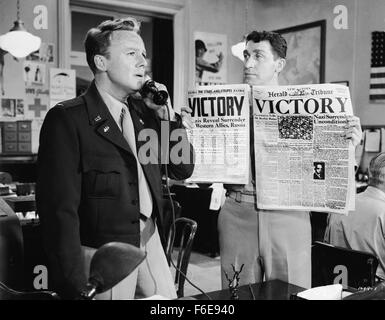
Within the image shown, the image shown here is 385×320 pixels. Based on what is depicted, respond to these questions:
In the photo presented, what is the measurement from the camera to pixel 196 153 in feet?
5.49

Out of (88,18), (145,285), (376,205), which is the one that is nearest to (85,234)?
(145,285)

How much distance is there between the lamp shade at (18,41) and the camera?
4.12 m

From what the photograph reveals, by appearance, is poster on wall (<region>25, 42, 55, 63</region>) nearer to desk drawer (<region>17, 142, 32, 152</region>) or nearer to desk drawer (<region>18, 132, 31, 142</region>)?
desk drawer (<region>18, 132, 31, 142</region>)

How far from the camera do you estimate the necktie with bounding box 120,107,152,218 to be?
1380mm

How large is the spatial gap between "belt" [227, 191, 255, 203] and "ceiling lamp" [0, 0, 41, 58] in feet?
10.3

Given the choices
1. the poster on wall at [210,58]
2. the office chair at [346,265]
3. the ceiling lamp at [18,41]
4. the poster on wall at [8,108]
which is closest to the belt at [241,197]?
the office chair at [346,265]

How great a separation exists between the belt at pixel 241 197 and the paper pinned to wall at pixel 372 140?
143 inches

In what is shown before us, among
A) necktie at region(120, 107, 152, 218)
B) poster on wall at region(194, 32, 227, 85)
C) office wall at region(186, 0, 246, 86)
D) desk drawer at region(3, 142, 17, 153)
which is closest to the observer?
necktie at region(120, 107, 152, 218)

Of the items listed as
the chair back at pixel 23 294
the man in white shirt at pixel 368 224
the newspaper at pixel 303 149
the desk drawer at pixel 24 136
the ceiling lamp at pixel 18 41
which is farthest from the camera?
the desk drawer at pixel 24 136

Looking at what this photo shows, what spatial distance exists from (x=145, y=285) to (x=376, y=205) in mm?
1227

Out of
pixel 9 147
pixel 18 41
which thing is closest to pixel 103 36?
pixel 18 41

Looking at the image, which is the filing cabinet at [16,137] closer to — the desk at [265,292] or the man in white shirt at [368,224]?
the man in white shirt at [368,224]

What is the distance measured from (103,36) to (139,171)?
398 millimetres

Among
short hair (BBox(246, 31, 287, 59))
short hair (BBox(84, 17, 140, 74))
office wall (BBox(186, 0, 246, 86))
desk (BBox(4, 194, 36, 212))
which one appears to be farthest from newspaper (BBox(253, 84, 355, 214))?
office wall (BBox(186, 0, 246, 86))
